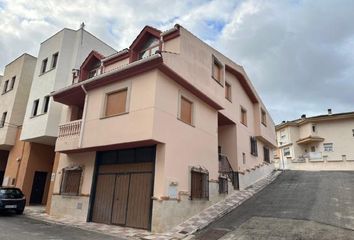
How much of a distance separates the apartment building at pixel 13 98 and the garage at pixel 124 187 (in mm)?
10402

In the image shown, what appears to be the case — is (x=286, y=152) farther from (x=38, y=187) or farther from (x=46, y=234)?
(x=46, y=234)

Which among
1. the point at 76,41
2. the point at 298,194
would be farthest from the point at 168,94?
the point at 76,41

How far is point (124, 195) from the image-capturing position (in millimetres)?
12367

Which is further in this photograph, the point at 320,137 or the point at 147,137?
the point at 320,137

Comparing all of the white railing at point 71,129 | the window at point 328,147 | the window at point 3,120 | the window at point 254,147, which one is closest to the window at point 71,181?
the white railing at point 71,129

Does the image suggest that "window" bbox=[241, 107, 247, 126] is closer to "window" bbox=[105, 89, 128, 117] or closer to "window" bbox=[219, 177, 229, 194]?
"window" bbox=[219, 177, 229, 194]

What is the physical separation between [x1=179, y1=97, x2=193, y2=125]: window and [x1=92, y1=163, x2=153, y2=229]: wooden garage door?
284 centimetres

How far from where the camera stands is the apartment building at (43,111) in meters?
18.2

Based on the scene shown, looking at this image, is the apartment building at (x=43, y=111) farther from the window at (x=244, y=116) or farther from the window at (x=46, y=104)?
the window at (x=244, y=116)

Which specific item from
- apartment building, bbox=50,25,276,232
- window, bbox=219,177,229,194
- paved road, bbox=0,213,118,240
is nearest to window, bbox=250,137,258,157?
apartment building, bbox=50,25,276,232

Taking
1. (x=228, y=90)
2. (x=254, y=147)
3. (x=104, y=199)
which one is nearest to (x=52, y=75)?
(x=104, y=199)

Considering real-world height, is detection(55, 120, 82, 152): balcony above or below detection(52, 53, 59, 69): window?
below

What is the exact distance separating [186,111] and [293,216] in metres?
6.41

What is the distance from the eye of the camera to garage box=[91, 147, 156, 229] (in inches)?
456
